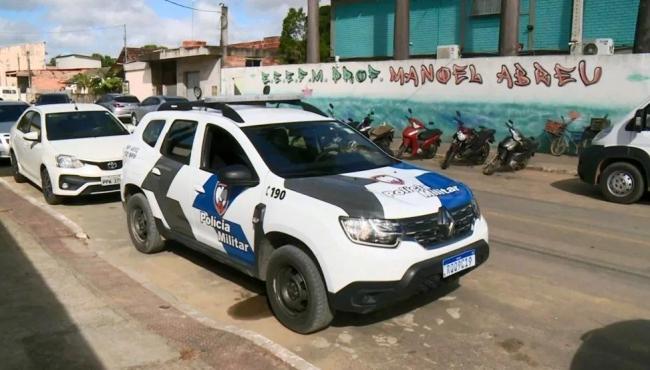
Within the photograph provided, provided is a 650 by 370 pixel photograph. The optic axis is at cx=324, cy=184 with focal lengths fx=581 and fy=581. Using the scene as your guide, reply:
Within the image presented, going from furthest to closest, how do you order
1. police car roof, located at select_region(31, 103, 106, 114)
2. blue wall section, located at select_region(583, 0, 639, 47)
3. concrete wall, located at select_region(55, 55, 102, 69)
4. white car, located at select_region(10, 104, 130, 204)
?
concrete wall, located at select_region(55, 55, 102, 69) < blue wall section, located at select_region(583, 0, 639, 47) < police car roof, located at select_region(31, 103, 106, 114) < white car, located at select_region(10, 104, 130, 204)

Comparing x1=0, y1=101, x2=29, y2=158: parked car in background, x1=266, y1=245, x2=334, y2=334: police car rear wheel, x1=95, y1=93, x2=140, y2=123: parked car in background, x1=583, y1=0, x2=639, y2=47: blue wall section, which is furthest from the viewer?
x1=95, y1=93, x2=140, y2=123: parked car in background

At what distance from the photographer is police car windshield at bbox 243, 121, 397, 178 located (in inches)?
187

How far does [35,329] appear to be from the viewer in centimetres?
432

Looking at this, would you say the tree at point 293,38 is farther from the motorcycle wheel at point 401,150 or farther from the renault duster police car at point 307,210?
the renault duster police car at point 307,210

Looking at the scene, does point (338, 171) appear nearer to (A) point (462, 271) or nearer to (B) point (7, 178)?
(A) point (462, 271)

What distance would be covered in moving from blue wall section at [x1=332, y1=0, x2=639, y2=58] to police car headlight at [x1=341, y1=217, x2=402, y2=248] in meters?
18.2

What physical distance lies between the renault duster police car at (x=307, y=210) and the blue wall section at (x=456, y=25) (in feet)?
55.3

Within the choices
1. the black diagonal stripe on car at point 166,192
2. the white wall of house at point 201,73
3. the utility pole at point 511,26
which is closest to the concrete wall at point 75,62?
the white wall of house at point 201,73

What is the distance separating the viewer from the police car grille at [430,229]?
4.01m

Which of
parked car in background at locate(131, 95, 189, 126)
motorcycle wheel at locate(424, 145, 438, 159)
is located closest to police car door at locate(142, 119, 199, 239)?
motorcycle wheel at locate(424, 145, 438, 159)

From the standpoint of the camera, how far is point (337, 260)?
3918mm

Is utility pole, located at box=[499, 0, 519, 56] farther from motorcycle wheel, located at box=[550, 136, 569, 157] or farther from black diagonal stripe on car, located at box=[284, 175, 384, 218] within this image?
black diagonal stripe on car, located at box=[284, 175, 384, 218]

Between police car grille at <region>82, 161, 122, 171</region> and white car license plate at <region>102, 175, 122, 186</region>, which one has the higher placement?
police car grille at <region>82, 161, 122, 171</region>

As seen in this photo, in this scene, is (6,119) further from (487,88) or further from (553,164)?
(553,164)
